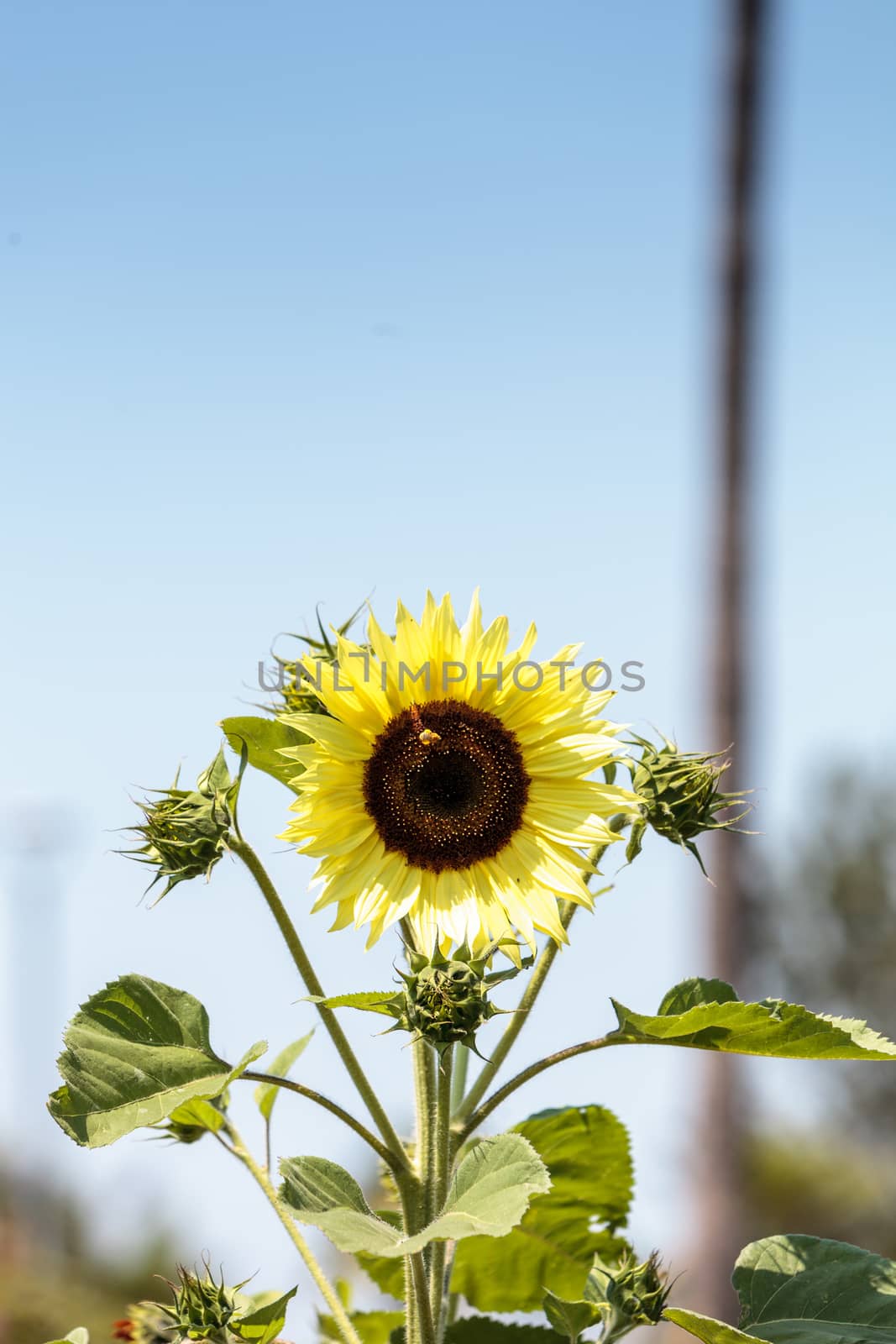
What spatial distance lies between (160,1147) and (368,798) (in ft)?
1.57

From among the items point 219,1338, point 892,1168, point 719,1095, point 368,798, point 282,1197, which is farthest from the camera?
point 892,1168

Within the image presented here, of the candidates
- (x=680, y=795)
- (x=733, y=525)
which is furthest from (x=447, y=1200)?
(x=733, y=525)

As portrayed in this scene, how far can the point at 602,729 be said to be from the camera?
148 cm

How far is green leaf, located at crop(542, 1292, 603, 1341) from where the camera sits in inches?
55.5

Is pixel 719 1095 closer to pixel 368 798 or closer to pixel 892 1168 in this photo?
pixel 892 1168

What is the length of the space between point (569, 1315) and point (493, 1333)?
261mm

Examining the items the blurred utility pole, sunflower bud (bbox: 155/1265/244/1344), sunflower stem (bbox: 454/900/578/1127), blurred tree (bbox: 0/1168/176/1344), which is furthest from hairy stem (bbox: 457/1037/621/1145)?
the blurred utility pole

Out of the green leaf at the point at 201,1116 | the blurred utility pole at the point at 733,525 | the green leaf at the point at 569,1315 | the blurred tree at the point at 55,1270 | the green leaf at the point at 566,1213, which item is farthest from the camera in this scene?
the blurred utility pole at the point at 733,525

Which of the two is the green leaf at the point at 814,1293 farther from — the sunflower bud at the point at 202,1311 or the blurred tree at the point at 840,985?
the blurred tree at the point at 840,985

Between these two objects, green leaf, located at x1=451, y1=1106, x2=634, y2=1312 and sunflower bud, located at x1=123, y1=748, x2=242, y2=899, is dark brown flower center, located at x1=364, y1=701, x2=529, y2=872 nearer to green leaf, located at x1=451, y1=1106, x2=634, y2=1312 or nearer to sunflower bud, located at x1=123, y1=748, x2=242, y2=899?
sunflower bud, located at x1=123, y1=748, x2=242, y2=899

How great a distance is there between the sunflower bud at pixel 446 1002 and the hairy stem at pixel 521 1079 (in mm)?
146

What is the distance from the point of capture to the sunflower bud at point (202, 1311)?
139 cm

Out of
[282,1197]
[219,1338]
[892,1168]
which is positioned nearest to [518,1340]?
[219,1338]

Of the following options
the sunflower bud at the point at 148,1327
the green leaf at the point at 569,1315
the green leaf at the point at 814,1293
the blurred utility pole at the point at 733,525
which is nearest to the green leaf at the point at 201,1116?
the sunflower bud at the point at 148,1327
